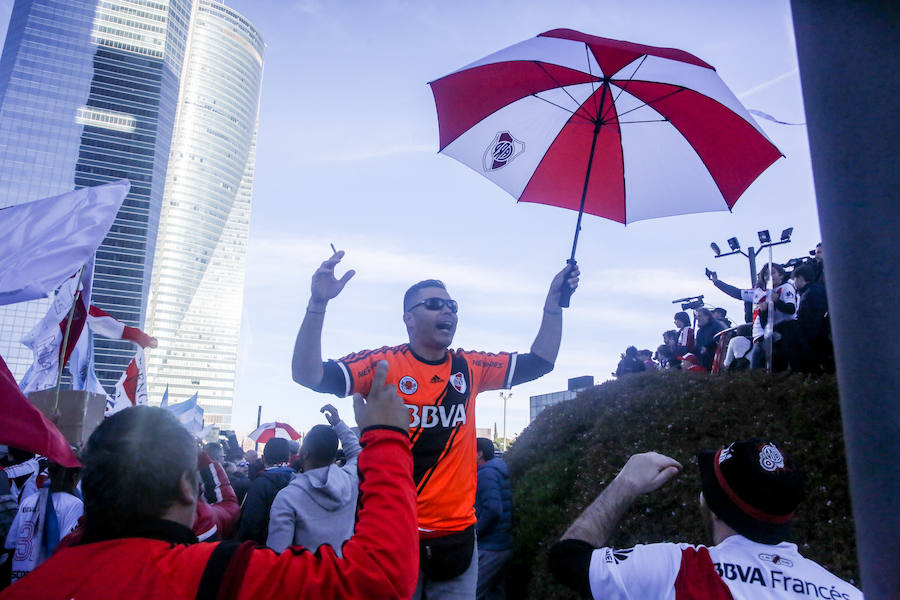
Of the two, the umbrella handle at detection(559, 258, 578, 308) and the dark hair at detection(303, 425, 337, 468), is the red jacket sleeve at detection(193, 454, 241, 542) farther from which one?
the umbrella handle at detection(559, 258, 578, 308)

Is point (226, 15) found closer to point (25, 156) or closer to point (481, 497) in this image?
point (25, 156)

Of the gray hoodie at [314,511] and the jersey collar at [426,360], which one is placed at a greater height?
the jersey collar at [426,360]

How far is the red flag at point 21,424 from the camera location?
2455 mm

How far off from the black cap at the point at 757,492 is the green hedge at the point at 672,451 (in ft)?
11.1

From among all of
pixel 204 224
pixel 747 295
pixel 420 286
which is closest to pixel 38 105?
pixel 204 224

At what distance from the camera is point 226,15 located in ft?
566

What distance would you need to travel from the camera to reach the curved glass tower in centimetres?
16212

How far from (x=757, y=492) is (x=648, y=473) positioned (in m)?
0.36

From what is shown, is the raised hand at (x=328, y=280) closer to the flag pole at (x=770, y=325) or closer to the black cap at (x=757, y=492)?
the black cap at (x=757, y=492)

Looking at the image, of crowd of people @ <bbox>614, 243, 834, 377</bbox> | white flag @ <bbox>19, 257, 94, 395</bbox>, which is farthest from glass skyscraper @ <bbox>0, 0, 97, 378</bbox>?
crowd of people @ <bbox>614, 243, 834, 377</bbox>

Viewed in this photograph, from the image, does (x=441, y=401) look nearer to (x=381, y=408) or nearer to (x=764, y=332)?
(x=381, y=408)

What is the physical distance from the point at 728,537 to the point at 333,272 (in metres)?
1.85

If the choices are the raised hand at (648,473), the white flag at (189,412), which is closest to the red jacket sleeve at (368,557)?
the raised hand at (648,473)

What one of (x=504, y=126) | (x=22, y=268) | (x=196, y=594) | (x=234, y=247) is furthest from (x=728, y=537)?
(x=234, y=247)
